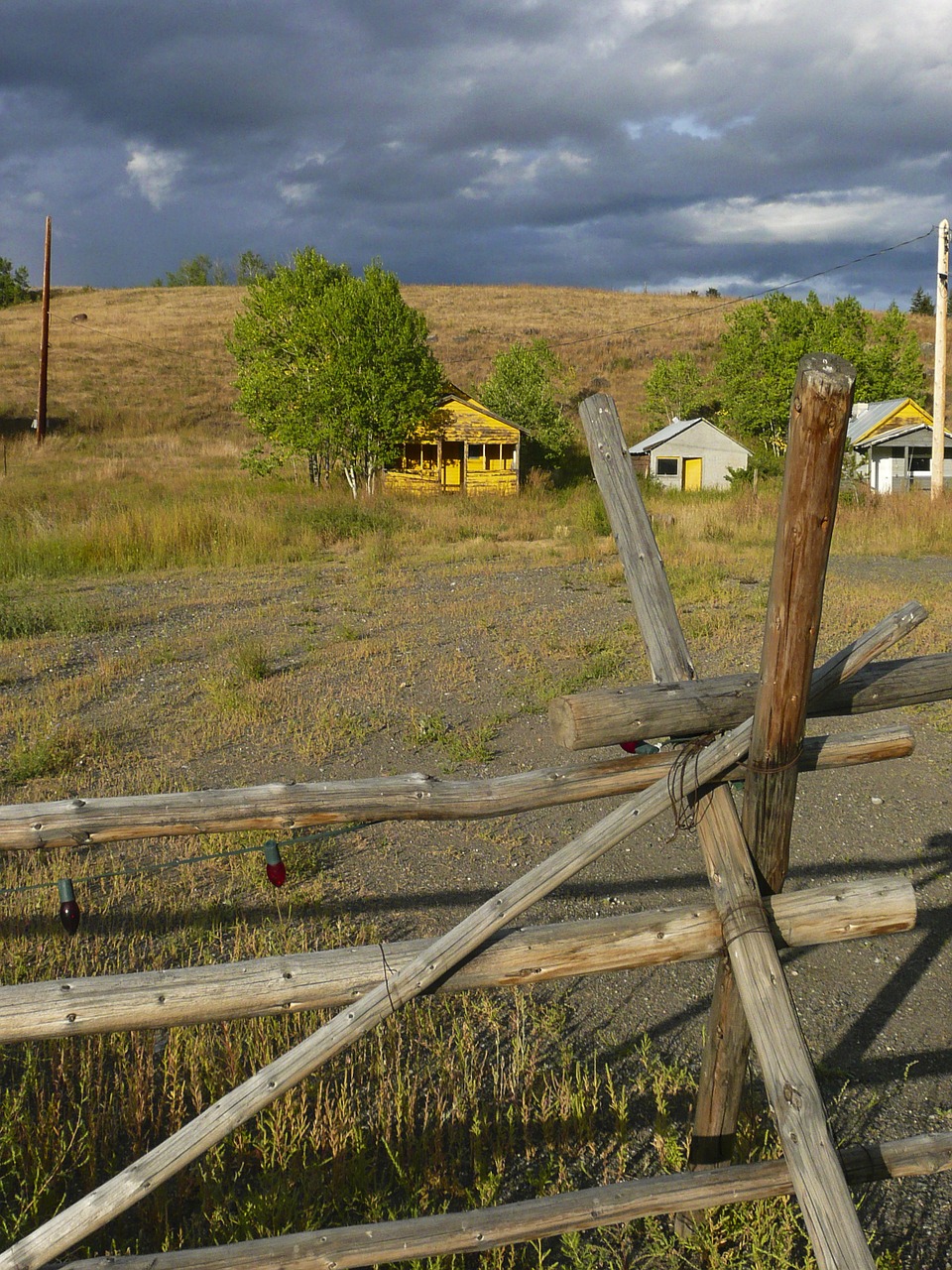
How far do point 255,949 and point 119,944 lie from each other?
657mm

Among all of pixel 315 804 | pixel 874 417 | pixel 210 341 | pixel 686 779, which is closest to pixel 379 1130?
pixel 315 804

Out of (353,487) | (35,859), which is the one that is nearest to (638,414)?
(353,487)

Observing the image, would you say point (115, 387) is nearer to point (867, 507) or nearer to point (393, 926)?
point (867, 507)

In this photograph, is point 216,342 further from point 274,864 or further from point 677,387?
point 274,864

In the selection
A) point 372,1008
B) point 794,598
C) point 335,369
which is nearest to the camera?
point 794,598

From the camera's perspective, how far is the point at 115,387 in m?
49.1

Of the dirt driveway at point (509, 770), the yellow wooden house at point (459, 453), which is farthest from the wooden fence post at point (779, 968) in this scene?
the yellow wooden house at point (459, 453)

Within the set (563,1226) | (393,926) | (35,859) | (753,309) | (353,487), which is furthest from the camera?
(753,309)

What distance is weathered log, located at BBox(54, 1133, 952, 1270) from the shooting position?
7.68 ft

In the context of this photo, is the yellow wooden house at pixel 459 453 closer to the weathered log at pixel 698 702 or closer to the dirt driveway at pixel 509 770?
the dirt driveway at pixel 509 770

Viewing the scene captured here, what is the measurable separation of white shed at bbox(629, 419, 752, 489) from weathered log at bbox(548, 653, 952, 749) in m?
35.7

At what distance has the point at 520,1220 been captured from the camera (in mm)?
2453

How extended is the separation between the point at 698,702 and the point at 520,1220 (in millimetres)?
1385

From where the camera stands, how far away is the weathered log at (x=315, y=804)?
9.53 ft
